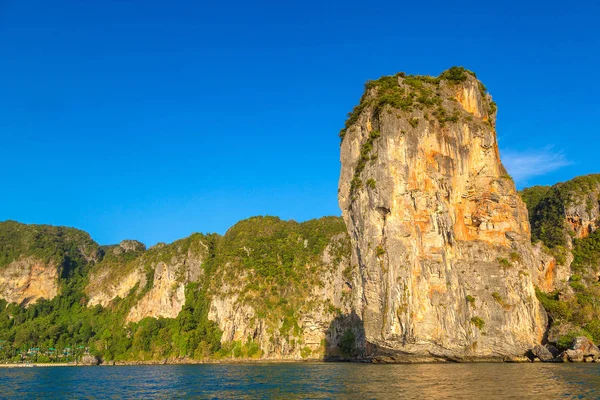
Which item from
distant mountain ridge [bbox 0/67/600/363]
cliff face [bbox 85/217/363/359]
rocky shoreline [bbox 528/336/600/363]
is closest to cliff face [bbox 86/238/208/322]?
cliff face [bbox 85/217/363/359]

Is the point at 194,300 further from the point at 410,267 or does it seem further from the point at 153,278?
the point at 410,267

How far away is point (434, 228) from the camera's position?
5128 centimetres

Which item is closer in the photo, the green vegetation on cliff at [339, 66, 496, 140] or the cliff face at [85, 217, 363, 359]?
the green vegetation on cliff at [339, 66, 496, 140]

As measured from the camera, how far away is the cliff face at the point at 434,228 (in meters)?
49.2

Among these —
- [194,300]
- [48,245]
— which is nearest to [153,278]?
[194,300]

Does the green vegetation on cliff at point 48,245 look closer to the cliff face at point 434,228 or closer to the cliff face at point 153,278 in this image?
the cliff face at point 153,278

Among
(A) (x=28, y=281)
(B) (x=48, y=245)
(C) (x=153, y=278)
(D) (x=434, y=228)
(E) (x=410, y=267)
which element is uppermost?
(B) (x=48, y=245)

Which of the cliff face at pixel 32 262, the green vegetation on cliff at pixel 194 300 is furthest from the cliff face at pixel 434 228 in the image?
the cliff face at pixel 32 262

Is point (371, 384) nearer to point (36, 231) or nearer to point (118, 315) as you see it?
point (118, 315)

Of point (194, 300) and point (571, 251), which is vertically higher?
point (571, 251)

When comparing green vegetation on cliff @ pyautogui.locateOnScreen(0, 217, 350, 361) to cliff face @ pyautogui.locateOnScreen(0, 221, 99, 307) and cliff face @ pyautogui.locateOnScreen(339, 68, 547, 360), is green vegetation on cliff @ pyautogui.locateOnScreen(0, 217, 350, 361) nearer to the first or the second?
cliff face @ pyautogui.locateOnScreen(0, 221, 99, 307)

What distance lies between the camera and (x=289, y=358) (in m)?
80.3

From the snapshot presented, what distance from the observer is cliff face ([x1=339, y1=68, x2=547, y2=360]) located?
4916 cm

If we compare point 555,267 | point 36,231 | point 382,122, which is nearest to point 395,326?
point 382,122
